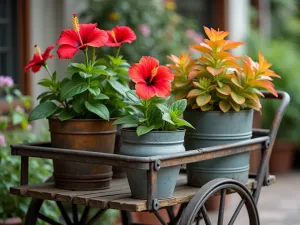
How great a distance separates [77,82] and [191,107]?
1.84 ft

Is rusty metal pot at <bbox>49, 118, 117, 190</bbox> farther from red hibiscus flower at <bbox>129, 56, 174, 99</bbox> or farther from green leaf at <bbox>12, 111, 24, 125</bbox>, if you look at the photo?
green leaf at <bbox>12, 111, 24, 125</bbox>

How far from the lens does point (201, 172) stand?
3344 mm

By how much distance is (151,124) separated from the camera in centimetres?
300

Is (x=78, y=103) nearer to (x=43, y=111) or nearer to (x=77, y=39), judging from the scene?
(x=43, y=111)

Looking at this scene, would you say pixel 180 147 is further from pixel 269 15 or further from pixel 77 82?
pixel 269 15

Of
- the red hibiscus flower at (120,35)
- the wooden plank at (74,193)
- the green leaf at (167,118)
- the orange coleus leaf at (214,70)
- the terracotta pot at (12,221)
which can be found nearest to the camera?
the green leaf at (167,118)

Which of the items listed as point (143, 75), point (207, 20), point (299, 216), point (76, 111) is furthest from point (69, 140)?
point (207, 20)

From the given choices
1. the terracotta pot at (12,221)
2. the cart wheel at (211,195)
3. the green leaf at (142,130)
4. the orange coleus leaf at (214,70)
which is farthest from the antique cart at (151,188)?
the terracotta pot at (12,221)

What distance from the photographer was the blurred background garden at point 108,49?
176 inches

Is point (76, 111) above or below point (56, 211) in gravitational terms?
above

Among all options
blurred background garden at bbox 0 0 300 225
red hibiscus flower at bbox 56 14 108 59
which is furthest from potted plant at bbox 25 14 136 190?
blurred background garden at bbox 0 0 300 225

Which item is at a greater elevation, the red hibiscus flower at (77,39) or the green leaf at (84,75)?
the red hibiscus flower at (77,39)

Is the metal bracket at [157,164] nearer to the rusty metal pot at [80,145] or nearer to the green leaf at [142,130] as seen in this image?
the green leaf at [142,130]

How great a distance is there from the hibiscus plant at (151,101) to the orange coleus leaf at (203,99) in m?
0.22
